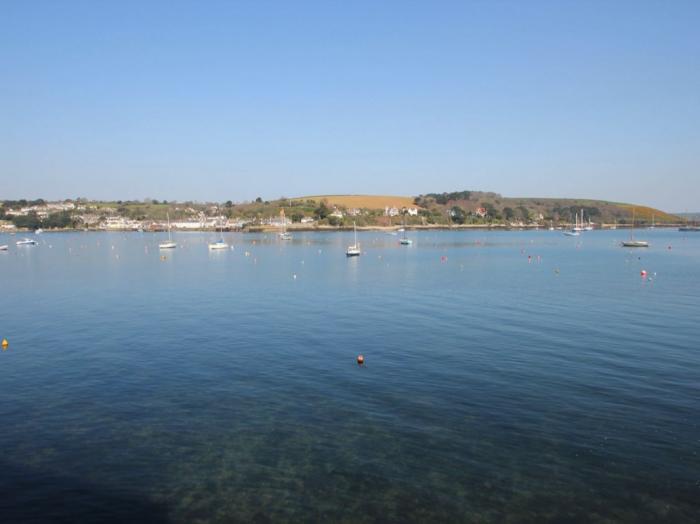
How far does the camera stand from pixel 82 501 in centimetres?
1187

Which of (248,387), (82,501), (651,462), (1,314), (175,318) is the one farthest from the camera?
(1,314)

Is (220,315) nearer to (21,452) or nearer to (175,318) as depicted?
(175,318)

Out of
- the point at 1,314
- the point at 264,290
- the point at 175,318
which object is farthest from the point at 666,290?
the point at 1,314

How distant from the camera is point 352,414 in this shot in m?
16.8

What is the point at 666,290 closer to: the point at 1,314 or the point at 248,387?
the point at 248,387

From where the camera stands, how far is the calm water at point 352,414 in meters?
11.9

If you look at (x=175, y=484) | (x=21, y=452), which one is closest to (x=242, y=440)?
(x=175, y=484)

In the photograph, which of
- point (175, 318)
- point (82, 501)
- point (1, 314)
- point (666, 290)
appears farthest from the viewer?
point (666, 290)

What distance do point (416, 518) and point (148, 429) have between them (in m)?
8.63

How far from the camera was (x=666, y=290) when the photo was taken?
45.4 metres

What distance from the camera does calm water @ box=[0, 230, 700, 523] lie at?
11867 mm

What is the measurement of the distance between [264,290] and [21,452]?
111 ft

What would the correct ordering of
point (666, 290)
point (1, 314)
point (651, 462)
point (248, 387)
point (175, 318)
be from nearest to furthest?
point (651, 462) → point (248, 387) → point (175, 318) → point (1, 314) → point (666, 290)

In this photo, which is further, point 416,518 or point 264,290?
point 264,290
